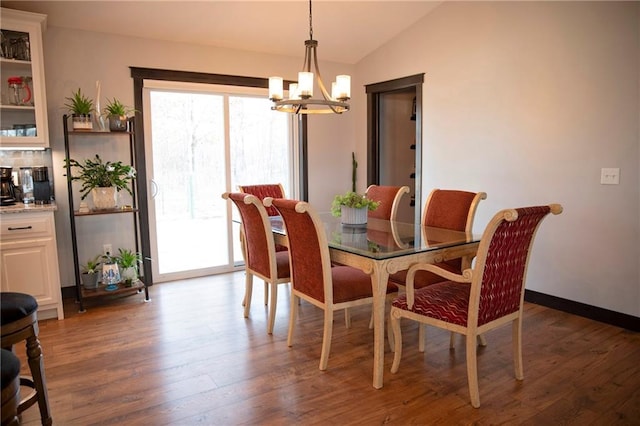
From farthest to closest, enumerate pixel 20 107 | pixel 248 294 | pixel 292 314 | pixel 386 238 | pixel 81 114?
pixel 81 114, pixel 248 294, pixel 20 107, pixel 292 314, pixel 386 238

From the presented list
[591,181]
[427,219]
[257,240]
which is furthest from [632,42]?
[257,240]

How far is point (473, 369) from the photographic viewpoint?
2.21 meters

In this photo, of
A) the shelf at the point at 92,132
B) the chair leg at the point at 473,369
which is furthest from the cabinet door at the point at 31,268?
the chair leg at the point at 473,369

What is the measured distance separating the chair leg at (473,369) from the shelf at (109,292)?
292 centimetres

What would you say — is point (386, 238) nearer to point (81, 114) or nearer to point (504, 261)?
point (504, 261)

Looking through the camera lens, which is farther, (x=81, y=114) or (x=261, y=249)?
(x=81, y=114)

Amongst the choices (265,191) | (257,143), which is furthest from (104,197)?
(257,143)

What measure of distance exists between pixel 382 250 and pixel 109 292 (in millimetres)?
2557

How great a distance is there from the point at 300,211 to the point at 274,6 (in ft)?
8.27

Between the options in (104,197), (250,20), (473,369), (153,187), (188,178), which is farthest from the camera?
(188,178)

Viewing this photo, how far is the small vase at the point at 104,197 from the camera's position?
3.74 m

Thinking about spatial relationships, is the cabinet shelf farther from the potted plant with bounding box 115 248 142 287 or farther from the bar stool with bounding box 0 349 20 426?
the bar stool with bounding box 0 349 20 426

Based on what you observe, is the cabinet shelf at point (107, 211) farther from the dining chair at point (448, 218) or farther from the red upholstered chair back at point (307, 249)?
the dining chair at point (448, 218)

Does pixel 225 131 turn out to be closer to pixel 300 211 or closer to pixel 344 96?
pixel 344 96
